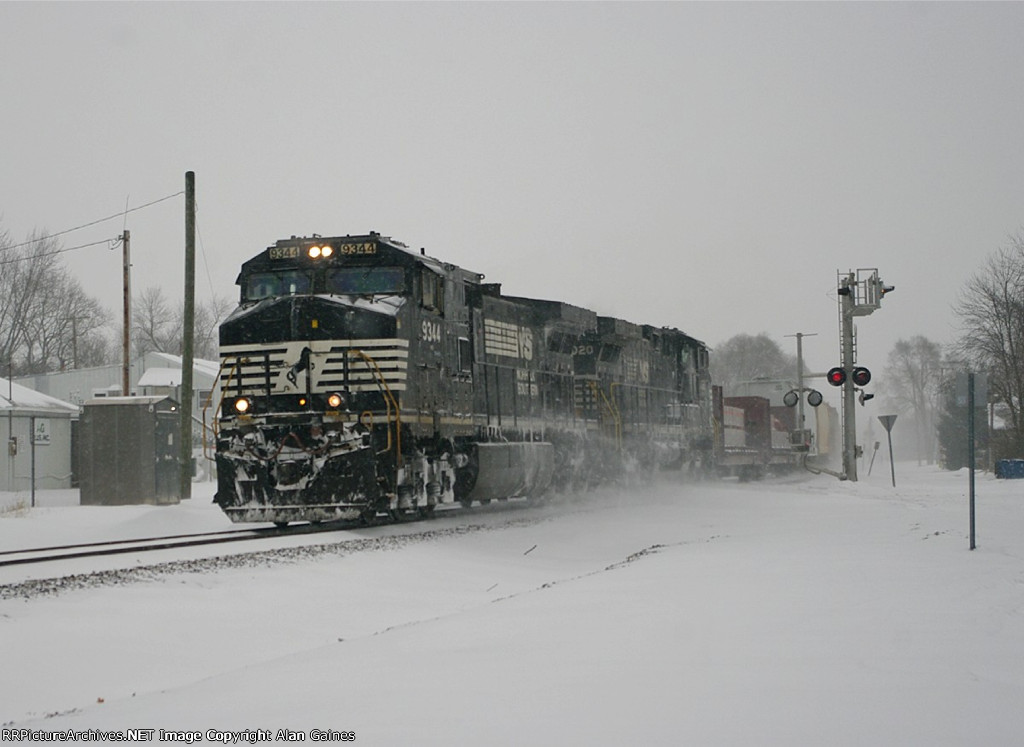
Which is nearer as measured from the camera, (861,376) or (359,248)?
(359,248)

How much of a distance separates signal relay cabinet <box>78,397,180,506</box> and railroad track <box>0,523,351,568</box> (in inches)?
291

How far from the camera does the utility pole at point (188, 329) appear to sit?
74.7 feet

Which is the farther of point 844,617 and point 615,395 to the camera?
point 615,395

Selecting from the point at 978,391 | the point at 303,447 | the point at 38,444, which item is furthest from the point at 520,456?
the point at 38,444

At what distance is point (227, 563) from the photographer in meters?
10.6

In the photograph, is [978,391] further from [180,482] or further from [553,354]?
[180,482]

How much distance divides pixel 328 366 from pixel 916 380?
12228 cm

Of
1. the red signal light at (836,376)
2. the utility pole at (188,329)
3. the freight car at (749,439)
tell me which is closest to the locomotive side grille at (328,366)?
the utility pole at (188,329)

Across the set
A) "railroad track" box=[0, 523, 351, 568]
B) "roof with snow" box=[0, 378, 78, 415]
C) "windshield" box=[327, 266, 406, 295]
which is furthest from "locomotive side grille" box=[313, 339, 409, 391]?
"roof with snow" box=[0, 378, 78, 415]

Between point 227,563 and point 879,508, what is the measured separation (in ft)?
43.7

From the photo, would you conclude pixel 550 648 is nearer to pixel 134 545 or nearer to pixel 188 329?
pixel 134 545

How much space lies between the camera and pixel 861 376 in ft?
85.0

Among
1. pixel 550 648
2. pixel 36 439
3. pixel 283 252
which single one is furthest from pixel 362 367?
pixel 36 439

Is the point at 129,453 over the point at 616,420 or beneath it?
beneath
